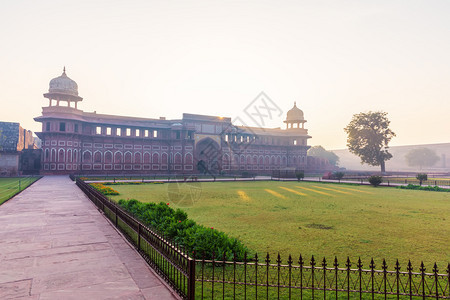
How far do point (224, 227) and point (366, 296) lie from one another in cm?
477

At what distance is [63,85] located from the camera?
38.0 metres

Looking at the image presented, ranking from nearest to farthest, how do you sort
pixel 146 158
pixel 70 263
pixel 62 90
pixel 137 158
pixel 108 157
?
1. pixel 70 263
2. pixel 62 90
3. pixel 108 157
4. pixel 137 158
5. pixel 146 158

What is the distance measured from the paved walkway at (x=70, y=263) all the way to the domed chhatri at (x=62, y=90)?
34.6m

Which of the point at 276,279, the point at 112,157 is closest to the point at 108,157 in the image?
the point at 112,157

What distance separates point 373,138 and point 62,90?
5385cm

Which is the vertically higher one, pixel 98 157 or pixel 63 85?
pixel 63 85

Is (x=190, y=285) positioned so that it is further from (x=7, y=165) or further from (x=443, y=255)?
(x=7, y=165)

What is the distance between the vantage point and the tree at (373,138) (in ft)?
164

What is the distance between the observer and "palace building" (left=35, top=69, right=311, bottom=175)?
36750 mm

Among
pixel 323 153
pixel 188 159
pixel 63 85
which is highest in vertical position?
pixel 63 85

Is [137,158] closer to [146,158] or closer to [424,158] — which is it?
[146,158]

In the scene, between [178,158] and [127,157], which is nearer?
[127,157]

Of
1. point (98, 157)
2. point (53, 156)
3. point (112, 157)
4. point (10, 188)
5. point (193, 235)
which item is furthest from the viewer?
point (112, 157)

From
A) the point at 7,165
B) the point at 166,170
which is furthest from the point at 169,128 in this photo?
the point at 7,165
